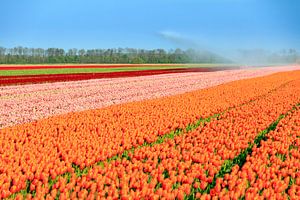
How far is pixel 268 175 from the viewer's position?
5992 mm

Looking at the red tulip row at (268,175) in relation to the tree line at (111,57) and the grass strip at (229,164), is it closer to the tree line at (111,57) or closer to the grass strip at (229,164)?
the grass strip at (229,164)

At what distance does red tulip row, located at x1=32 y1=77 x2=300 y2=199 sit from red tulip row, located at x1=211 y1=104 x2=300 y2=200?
0.83 ft

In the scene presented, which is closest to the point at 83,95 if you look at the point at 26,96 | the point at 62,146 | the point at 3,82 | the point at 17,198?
the point at 26,96

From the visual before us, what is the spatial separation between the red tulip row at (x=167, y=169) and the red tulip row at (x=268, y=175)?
0.25 m

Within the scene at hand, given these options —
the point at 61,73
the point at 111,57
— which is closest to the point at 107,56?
the point at 111,57

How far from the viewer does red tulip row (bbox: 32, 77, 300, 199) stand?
5008 millimetres

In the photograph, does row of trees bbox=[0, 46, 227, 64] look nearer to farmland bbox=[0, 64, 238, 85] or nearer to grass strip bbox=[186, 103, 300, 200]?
farmland bbox=[0, 64, 238, 85]

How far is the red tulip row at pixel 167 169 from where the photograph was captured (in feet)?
16.4

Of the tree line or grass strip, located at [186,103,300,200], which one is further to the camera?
the tree line

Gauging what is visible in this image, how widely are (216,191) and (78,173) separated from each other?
212cm

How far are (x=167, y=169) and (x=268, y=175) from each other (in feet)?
4.99

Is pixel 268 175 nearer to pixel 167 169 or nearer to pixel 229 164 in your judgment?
pixel 229 164

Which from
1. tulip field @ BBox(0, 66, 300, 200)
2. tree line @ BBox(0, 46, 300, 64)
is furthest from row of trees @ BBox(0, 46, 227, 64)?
tulip field @ BBox(0, 66, 300, 200)

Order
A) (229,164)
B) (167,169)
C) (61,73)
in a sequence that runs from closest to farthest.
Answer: (167,169)
(229,164)
(61,73)
